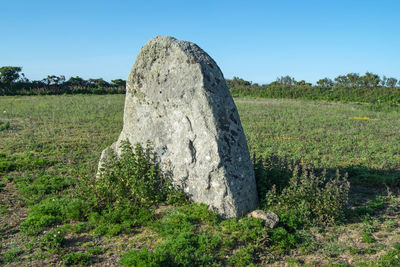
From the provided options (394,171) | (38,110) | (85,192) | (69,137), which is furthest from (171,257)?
(38,110)

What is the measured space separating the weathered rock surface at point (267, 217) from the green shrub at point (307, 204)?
204mm

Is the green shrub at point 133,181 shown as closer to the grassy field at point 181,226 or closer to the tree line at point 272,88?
the grassy field at point 181,226

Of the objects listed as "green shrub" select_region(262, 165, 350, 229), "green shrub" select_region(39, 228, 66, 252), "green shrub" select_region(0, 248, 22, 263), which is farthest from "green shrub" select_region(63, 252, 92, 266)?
"green shrub" select_region(262, 165, 350, 229)

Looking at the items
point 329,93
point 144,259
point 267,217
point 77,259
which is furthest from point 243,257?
point 329,93

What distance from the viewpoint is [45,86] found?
39.8 m

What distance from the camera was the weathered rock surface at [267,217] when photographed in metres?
6.31

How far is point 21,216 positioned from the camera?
7.22 m

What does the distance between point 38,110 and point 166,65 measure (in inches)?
747

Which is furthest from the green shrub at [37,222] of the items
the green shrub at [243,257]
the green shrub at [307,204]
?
the green shrub at [307,204]

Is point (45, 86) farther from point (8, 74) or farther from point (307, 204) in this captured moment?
point (307, 204)

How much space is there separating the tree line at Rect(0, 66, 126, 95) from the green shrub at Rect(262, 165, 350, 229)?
118 ft

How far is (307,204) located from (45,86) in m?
39.8

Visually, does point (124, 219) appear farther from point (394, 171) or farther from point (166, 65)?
point (394, 171)

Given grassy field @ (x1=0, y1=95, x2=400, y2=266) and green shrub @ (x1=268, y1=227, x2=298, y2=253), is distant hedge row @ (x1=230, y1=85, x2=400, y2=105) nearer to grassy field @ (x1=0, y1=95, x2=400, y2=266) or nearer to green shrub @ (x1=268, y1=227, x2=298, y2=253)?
grassy field @ (x1=0, y1=95, x2=400, y2=266)
